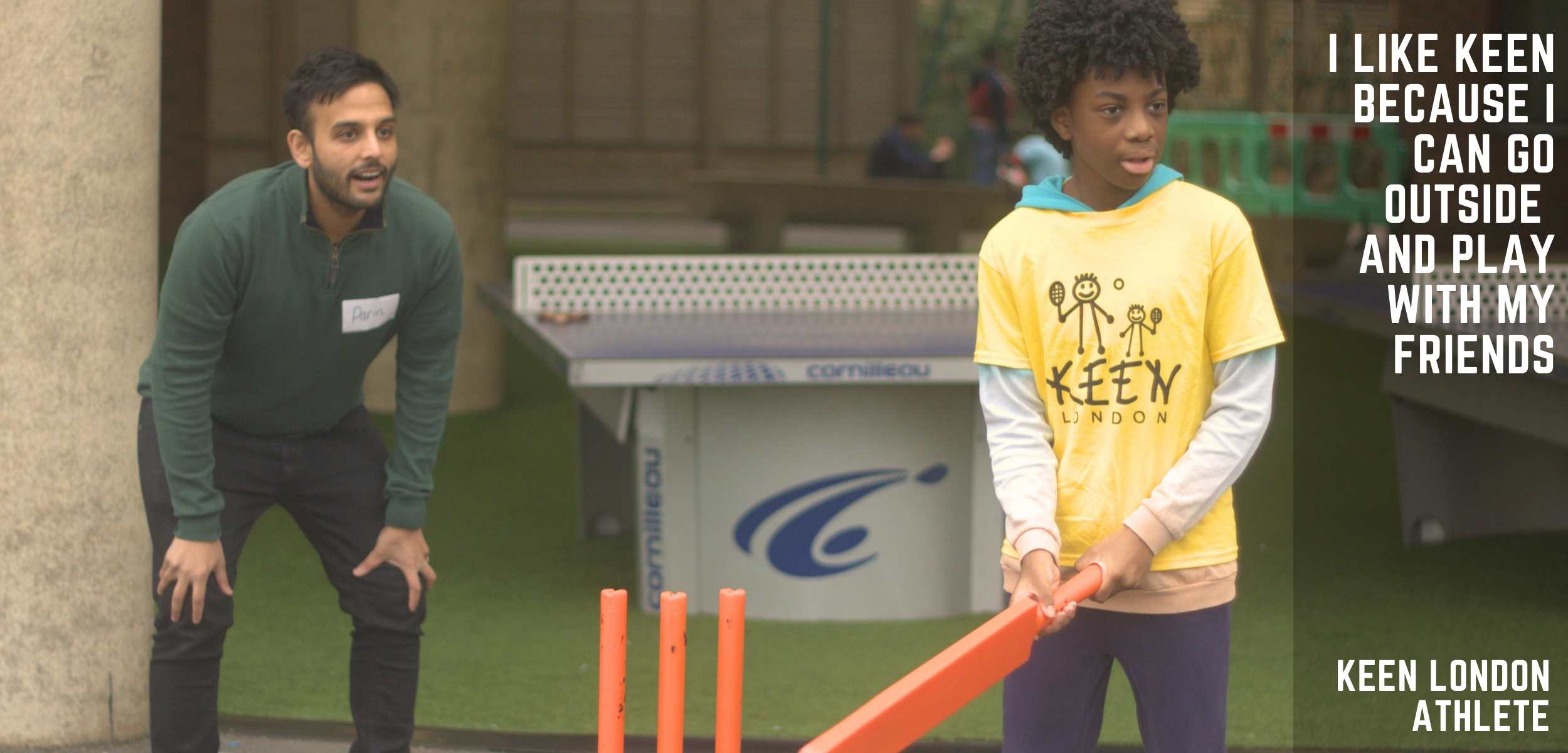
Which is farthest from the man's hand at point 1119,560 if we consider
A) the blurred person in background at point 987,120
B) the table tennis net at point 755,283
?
the blurred person in background at point 987,120

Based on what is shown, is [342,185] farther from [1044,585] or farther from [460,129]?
[460,129]

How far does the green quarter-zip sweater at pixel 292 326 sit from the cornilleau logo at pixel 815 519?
2.48 m

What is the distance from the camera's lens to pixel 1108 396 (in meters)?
2.78

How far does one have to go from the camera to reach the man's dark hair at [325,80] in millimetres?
3576

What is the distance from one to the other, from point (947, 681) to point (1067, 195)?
0.74 meters

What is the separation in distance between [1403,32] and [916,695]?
13610 mm

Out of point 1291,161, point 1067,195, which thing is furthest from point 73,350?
point 1291,161

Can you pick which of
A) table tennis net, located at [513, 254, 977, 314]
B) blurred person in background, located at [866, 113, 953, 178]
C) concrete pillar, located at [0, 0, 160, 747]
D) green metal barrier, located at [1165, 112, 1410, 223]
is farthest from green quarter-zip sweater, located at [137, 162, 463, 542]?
blurred person in background, located at [866, 113, 953, 178]

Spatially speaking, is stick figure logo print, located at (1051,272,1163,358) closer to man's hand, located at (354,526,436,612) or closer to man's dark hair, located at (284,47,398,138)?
man's dark hair, located at (284,47,398,138)

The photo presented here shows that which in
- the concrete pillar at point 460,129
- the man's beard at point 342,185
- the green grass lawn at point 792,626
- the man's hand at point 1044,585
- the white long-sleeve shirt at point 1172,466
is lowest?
the green grass lawn at point 792,626

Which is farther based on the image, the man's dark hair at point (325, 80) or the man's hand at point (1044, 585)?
the man's dark hair at point (325, 80)

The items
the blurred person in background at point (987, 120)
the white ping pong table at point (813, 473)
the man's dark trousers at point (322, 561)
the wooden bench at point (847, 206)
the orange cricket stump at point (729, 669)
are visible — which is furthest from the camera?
the blurred person in background at point (987, 120)

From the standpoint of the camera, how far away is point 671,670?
281 centimetres

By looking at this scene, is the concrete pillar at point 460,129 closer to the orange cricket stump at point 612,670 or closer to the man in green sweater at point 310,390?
the man in green sweater at point 310,390
